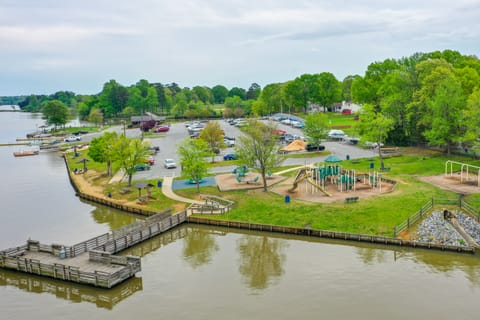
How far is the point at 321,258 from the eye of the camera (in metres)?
29.9

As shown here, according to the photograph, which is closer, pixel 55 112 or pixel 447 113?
pixel 447 113

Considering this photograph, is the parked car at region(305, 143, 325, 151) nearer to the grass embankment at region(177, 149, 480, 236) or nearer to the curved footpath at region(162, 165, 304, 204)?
the curved footpath at region(162, 165, 304, 204)

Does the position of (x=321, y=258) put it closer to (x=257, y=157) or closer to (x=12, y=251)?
(x=257, y=157)

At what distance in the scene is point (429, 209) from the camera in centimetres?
3512

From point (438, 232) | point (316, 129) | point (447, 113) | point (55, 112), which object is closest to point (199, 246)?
point (438, 232)

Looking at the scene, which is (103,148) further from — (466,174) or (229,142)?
(466,174)

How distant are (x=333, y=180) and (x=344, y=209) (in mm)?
9495

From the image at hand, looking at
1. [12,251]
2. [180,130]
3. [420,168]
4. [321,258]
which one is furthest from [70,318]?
[180,130]

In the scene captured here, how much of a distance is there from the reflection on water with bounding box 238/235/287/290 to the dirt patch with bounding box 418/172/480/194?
1737 centimetres

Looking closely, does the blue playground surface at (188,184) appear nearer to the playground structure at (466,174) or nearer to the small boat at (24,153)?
the playground structure at (466,174)

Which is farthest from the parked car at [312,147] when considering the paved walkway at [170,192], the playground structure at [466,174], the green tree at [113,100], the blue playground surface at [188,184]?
the green tree at [113,100]

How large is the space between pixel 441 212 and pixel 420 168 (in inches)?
591

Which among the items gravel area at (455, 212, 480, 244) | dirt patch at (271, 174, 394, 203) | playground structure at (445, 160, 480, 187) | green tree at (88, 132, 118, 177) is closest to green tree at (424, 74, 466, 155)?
playground structure at (445, 160, 480, 187)

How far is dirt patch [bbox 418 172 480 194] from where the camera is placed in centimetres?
3878
